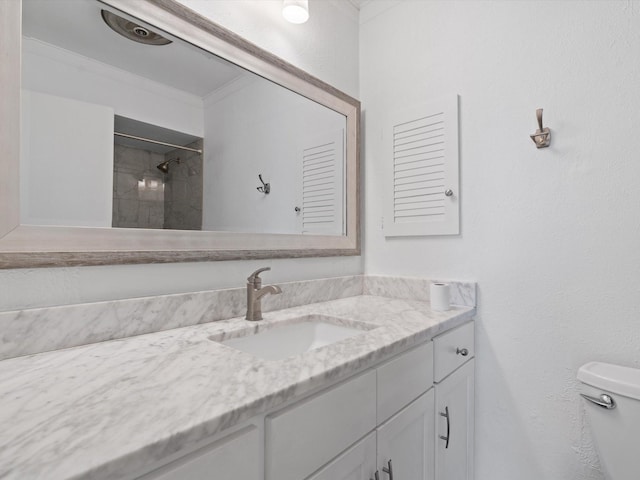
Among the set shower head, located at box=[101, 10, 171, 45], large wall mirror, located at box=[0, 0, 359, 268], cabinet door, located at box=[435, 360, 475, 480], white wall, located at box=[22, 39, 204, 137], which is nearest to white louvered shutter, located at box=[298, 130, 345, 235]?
large wall mirror, located at box=[0, 0, 359, 268]

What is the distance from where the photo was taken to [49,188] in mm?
805

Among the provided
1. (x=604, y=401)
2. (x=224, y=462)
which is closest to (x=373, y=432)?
(x=224, y=462)

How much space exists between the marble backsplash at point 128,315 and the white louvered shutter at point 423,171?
1.01 feet

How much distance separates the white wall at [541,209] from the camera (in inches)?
42.1

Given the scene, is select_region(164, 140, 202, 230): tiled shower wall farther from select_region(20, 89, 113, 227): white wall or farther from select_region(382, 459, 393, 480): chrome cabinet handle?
select_region(382, 459, 393, 480): chrome cabinet handle

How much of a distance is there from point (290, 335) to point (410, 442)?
49 centimetres

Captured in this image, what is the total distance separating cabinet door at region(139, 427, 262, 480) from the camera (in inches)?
18.2

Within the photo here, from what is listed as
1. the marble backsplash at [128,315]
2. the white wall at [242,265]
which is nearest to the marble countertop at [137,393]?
the marble backsplash at [128,315]

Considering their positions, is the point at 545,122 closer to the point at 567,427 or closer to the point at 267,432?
the point at 567,427

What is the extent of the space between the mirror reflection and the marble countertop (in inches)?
14.0

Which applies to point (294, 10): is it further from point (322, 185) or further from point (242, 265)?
point (242, 265)

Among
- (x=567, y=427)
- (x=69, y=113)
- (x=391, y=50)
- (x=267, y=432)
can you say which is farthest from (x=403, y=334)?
(x=391, y=50)

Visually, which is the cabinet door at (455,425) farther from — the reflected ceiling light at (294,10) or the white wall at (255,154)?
the reflected ceiling light at (294,10)

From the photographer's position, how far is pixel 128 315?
0.90 m
